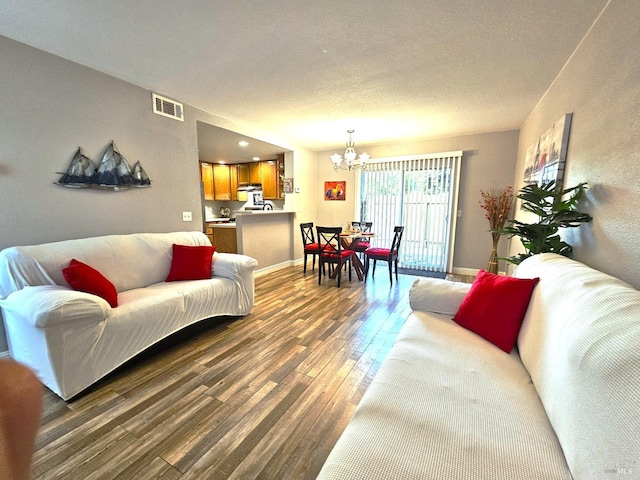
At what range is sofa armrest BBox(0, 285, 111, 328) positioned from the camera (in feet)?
4.90

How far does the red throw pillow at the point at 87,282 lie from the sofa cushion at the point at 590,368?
2.54m

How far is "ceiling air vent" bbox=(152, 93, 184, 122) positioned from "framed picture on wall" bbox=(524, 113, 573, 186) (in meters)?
3.79

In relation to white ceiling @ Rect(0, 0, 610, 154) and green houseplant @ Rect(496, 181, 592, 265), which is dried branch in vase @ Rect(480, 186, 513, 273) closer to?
white ceiling @ Rect(0, 0, 610, 154)

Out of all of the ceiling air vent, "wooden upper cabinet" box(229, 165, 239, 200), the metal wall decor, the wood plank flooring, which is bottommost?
the wood plank flooring

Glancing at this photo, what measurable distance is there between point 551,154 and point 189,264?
3.56 metres

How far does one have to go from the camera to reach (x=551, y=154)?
227 cm

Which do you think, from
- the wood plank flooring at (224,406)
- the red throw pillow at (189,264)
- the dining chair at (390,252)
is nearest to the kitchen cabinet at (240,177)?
the dining chair at (390,252)

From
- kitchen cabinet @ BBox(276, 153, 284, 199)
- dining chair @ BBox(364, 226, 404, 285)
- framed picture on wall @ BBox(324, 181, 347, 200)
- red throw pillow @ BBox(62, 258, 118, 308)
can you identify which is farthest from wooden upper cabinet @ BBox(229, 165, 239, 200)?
red throw pillow @ BBox(62, 258, 118, 308)

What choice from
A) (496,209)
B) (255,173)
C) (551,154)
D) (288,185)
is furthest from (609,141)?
(255,173)

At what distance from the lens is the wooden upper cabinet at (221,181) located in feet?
21.2

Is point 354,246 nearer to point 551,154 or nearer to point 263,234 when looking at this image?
point 263,234

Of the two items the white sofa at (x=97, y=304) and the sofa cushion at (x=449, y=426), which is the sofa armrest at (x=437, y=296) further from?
the white sofa at (x=97, y=304)

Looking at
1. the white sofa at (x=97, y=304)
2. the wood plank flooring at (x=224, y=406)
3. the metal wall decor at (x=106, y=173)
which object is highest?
the metal wall decor at (x=106, y=173)

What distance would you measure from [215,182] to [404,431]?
262 inches
